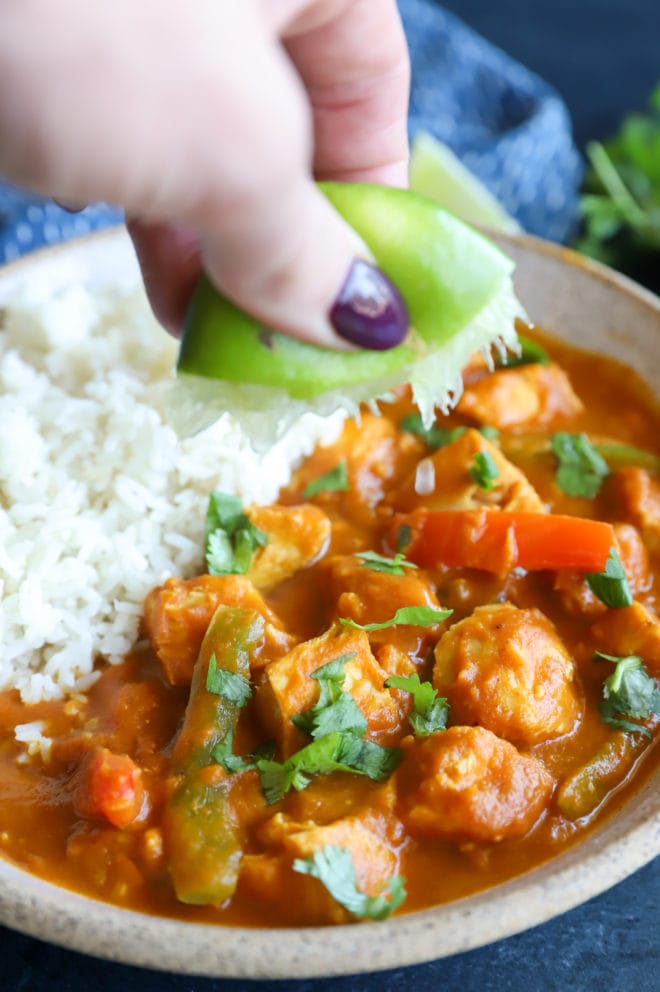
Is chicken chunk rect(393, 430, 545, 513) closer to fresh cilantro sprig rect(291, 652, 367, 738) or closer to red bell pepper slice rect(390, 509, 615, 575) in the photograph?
red bell pepper slice rect(390, 509, 615, 575)

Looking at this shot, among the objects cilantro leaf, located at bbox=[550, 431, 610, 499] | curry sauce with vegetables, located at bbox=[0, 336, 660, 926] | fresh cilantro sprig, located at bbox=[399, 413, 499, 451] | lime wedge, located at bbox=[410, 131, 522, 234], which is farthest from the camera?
lime wedge, located at bbox=[410, 131, 522, 234]

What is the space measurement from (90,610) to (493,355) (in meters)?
1.56

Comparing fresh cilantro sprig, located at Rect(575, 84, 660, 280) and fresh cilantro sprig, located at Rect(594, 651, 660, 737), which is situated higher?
fresh cilantro sprig, located at Rect(594, 651, 660, 737)

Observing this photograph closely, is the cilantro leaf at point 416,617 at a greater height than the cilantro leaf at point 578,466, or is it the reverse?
the cilantro leaf at point 416,617

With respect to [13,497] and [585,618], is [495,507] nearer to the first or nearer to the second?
[585,618]

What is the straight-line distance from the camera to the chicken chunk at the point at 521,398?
131 inches

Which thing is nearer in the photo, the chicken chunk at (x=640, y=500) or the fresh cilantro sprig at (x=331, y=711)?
the fresh cilantro sprig at (x=331, y=711)

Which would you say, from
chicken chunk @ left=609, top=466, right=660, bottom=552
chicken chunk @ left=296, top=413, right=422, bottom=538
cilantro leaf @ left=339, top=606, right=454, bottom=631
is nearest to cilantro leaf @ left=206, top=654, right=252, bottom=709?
cilantro leaf @ left=339, top=606, right=454, bottom=631

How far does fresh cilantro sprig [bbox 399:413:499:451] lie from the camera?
325cm

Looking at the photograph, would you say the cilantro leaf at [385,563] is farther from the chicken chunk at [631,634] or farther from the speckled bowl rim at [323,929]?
the speckled bowl rim at [323,929]

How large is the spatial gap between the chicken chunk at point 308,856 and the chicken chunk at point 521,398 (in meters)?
1.51

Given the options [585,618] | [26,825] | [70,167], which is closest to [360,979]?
[26,825]

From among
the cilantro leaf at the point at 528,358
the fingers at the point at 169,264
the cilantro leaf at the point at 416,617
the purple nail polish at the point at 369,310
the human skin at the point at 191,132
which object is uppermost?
the human skin at the point at 191,132

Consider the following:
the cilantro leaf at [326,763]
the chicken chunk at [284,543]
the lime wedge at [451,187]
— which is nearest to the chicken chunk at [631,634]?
the cilantro leaf at [326,763]
